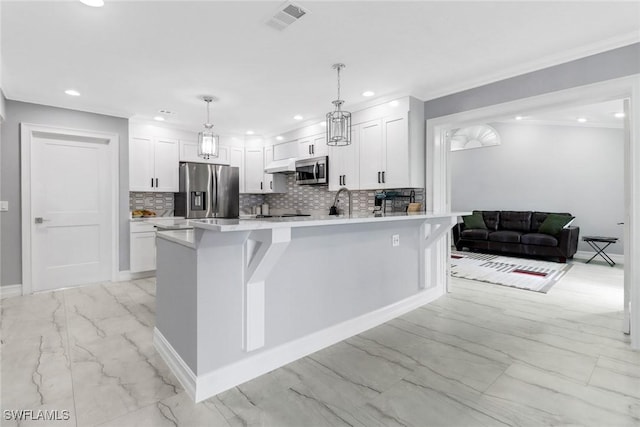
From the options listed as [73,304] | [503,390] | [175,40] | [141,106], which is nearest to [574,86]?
[503,390]

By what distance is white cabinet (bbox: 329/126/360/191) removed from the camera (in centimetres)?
436

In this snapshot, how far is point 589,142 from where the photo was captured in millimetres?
6129

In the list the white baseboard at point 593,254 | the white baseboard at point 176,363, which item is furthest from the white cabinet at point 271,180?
the white baseboard at point 593,254

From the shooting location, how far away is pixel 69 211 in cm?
428

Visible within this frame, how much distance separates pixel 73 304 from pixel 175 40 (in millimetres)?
3060

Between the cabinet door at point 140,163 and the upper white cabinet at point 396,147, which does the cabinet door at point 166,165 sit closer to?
the cabinet door at point 140,163

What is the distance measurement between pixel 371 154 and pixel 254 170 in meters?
2.79

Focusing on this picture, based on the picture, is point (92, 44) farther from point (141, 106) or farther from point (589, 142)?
point (589, 142)

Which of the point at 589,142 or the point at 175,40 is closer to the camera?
the point at 175,40

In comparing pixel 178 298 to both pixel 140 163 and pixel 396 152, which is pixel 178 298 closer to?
pixel 396 152

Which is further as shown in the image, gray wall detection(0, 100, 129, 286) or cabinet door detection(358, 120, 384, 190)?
cabinet door detection(358, 120, 384, 190)

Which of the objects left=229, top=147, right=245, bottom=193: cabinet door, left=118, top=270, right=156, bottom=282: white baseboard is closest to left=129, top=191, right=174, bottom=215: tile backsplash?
left=118, top=270, right=156, bottom=282: white baseboard

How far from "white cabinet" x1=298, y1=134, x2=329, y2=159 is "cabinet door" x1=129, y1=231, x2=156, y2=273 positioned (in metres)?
2.63

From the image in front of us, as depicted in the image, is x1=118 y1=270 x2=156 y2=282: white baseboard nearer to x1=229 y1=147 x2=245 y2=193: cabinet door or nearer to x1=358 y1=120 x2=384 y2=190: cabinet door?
x1=229 y1=147 x2=245 y2=193: cabinet door
